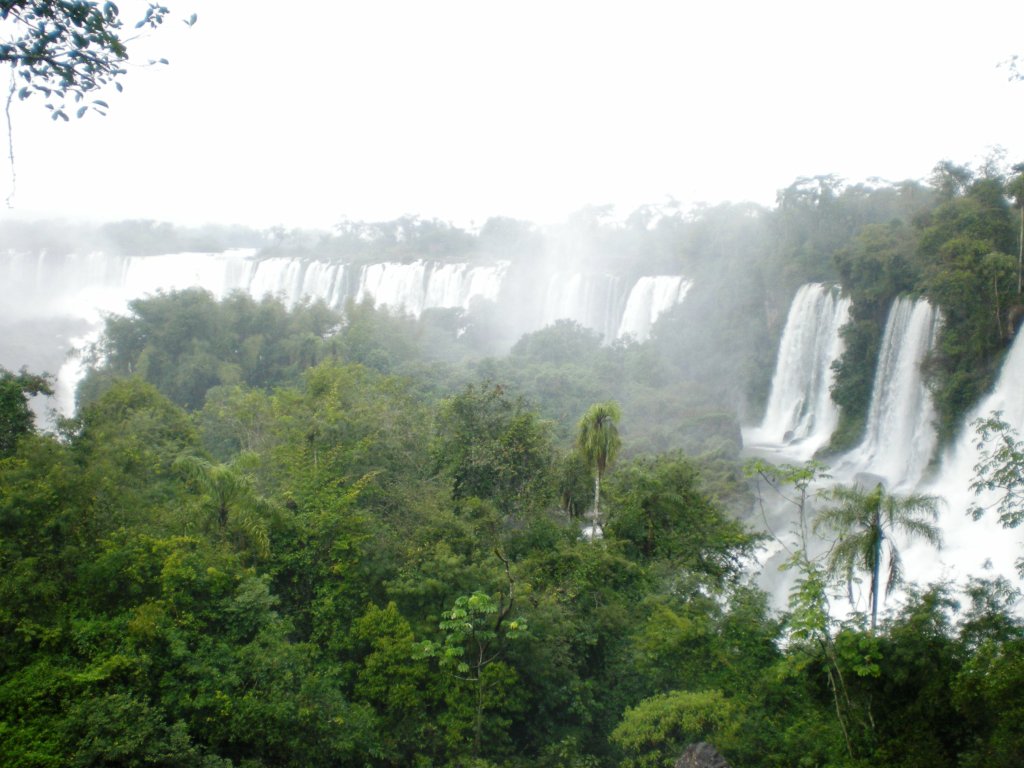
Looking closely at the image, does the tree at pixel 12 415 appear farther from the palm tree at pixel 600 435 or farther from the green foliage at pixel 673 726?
the green foliage at pixel 673 726

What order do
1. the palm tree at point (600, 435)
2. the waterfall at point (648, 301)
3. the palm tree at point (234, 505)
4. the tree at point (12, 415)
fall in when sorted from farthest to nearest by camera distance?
the waterfall at point (648, 301) → the palm tree at point (600, 435) → the tree at point (12, 415) → the palm tree at point (234, 505)

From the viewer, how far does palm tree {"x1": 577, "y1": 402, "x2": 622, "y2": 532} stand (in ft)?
40.2

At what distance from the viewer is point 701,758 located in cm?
665

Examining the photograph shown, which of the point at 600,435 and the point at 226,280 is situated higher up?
the point at 226,280

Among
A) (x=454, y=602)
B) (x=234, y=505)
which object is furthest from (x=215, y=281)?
(x=454, y=602)

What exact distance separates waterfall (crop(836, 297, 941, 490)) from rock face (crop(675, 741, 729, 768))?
1558 cm

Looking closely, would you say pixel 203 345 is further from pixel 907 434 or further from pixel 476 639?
pixel 907 434

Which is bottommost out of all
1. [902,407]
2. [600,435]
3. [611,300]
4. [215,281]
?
[600,435]

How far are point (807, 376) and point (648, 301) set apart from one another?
48.5 feet

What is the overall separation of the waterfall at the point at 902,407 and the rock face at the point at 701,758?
51.1 feet

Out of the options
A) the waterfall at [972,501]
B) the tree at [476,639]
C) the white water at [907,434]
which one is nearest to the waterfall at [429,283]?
the white water at [907,434]

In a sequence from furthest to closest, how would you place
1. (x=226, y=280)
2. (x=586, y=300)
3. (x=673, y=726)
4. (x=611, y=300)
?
1. (x=226, y=280)
2. (x=586, y=300)
3. (x=611, y=300)
4. (x=673, y=726)

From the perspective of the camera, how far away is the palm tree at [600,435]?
12.2 meters

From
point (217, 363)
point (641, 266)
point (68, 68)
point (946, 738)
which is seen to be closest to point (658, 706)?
point (946, 738)
